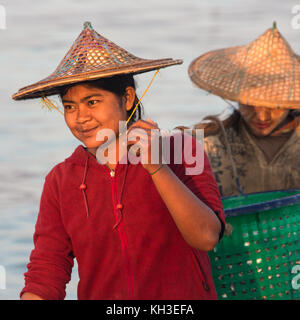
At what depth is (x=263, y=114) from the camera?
160 inches

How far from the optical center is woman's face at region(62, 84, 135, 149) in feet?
8.45

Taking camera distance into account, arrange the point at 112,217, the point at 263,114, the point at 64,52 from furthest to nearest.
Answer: the point at 64,52
the point at 263,114
the point at 112,217

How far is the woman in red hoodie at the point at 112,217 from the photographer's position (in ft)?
8.28

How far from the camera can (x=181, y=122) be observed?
21.3 ft

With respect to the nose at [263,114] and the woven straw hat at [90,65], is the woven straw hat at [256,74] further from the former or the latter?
the woven straw hat at [90,65]

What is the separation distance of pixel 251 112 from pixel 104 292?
182cm

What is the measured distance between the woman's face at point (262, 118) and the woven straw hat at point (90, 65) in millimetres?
1556

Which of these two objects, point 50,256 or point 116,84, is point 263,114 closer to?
point 116,84

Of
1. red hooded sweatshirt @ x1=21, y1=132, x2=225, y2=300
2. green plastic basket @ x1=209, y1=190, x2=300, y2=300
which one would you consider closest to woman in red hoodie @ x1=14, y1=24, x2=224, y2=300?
red hooded sweatshirt @ x1=21, y1=132, x2=225, y2=300

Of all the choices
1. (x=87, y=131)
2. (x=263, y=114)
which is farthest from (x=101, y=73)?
(x=263, y=114)

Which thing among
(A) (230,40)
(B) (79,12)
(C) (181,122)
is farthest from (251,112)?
(B) (79,12)

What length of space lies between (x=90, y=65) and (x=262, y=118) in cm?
172

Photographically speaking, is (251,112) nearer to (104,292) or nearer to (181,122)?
(104,292)
